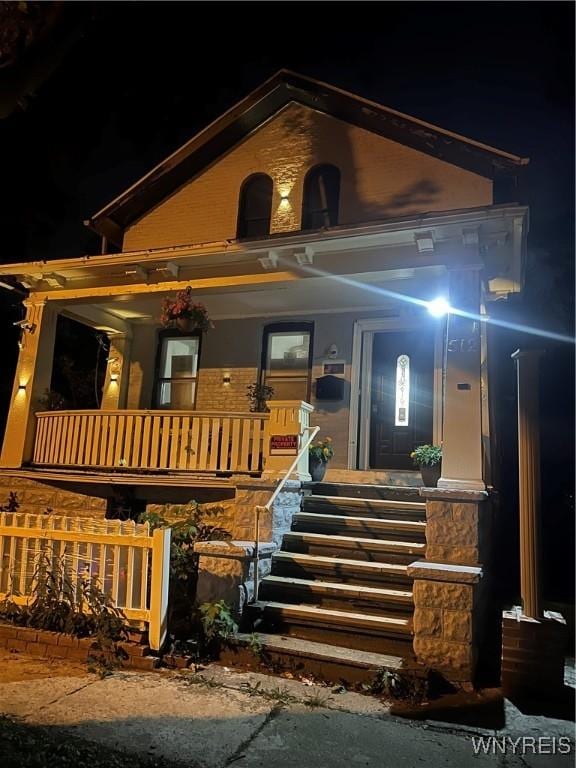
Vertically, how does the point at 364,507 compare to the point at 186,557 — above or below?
above

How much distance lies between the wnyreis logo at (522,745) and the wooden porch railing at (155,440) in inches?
159

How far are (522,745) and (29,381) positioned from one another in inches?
324

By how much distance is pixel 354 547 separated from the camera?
5941 millimetres

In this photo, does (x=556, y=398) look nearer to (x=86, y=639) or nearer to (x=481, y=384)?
(x=481, y=384)

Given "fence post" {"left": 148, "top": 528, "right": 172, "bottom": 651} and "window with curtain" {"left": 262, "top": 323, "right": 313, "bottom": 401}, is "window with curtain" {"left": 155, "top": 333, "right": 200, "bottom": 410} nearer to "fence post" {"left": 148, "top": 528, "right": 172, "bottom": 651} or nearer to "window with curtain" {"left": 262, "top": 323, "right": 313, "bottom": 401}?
"window with curtain" {"left": 262, "top": 323, "right": 313, "bottom": 401}

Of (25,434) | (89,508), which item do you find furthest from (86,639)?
(25,434)

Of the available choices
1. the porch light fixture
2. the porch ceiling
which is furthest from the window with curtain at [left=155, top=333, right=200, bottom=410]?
the porch light fixture

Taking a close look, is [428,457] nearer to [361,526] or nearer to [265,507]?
[361,526]

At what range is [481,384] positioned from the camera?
6.39 m

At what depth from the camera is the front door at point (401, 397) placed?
338 inches

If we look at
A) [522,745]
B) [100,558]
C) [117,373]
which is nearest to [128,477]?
[100,558]

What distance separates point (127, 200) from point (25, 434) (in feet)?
14.4

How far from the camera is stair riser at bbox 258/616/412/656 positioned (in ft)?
15.9

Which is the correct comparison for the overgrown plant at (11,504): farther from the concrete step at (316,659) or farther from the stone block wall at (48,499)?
the concrete step at (316,659)
